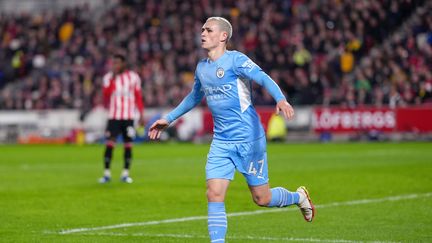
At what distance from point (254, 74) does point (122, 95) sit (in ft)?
31.5

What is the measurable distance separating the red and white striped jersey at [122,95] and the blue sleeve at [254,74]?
30.5 feet

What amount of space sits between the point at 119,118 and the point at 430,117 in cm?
1765

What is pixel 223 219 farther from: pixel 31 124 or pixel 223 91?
pixel 31 124

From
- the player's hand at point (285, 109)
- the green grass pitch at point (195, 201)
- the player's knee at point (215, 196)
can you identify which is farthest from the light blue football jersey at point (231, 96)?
the green grass pitch at point (195, 201)

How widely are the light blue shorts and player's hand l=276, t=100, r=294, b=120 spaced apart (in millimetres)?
837

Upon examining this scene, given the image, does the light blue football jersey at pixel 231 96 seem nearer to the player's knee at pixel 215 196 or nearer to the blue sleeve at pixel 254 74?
the blue sleeve at pixel 254 74

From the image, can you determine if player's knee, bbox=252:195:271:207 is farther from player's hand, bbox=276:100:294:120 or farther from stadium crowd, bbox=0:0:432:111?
stadium crowd, bbox=0:0:432:111

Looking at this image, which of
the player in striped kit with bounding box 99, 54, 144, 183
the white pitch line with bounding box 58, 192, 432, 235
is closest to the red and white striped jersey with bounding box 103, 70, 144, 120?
the player in striped kit with bounding box 99, 54, 144, 183

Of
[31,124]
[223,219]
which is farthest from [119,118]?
[31,124]

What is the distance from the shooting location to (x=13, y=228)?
1114 centimetres

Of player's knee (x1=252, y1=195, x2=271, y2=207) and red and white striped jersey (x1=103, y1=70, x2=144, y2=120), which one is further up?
red and white striped jersey (x1=103, y1=70, x2=144, y2=120)

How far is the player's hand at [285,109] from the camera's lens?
808cm

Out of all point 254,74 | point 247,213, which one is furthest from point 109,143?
point 254,74

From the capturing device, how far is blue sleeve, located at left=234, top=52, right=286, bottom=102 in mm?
8594
